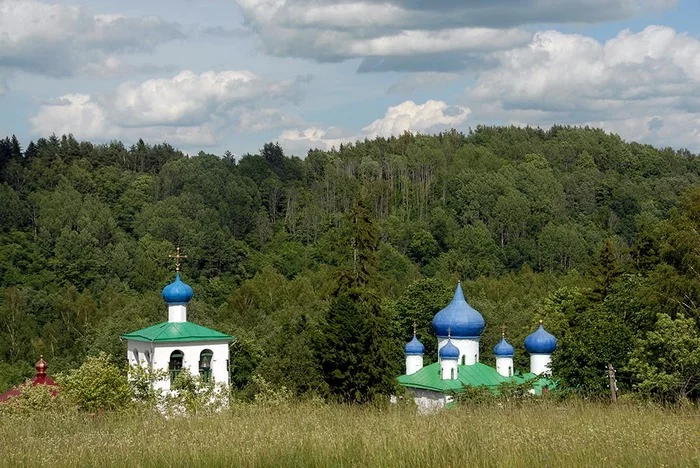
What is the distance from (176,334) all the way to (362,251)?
568 inches

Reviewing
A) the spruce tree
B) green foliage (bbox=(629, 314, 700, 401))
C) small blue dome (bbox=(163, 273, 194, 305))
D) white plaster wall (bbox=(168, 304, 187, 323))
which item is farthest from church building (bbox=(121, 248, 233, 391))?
green foliage (bbox=(629, 314, 700, 401))

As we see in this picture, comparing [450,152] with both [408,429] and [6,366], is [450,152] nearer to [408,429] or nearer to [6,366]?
[6,366]

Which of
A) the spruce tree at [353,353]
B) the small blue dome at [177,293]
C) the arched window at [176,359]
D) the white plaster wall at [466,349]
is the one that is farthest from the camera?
the white plaster wall at [466,349]

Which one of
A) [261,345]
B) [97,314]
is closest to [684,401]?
[261,345]

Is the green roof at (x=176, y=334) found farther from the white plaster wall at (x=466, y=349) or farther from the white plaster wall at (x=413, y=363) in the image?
the white plaster wall at (x=413, y=363)

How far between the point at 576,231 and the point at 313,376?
82612 millimetres

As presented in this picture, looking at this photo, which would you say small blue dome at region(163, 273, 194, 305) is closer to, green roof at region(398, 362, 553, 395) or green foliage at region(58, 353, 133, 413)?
green roof at region(398, 362, 553, 395)

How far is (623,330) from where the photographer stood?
3072cm

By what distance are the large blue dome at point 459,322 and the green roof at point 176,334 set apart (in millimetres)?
12657

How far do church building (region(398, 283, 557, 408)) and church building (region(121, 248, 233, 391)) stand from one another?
9.09m

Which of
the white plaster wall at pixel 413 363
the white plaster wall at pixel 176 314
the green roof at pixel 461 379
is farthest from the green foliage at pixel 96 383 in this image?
the white plaster wall at pixel 413 363

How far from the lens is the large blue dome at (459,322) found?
44.0m

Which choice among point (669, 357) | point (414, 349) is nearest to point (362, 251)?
point (414, 349)

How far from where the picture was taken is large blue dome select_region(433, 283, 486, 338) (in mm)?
44000
